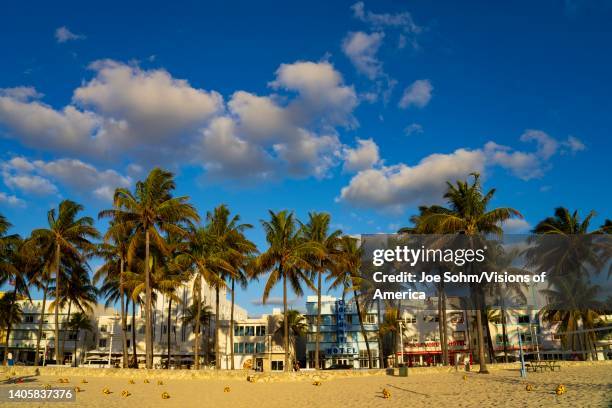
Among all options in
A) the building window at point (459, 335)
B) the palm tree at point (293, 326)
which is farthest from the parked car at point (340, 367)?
the building window at point (459, 335)

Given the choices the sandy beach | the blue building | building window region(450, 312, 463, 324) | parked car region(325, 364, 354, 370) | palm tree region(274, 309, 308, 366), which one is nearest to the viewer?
the sandy beach

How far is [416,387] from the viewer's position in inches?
948

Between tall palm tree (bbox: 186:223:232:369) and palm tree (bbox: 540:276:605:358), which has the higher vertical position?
tall palm tree (bbox: 186:223:232:369)

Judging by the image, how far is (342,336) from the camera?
66.6 m

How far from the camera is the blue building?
66.3m

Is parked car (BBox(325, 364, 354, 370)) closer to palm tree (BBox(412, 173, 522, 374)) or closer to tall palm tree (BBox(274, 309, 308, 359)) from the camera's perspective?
tall palm tree (BBox(274, 309, 308, 359))

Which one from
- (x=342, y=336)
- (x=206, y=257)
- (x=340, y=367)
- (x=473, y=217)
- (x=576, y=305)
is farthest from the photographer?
(x=342, y=336)

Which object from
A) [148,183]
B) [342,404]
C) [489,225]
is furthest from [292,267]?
[342,404]

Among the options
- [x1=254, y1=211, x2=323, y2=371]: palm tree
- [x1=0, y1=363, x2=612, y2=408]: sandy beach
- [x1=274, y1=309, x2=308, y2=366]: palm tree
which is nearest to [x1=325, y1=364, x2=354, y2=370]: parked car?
[x1=274, y1=309, x2=308, y2=366]: palm tree

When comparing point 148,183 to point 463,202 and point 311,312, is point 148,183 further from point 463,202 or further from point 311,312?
point 311,312

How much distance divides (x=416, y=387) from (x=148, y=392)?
12.9 m

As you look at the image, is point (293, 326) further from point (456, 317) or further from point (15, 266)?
point (15, 266)

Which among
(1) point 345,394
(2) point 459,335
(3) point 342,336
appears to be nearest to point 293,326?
(3) point 342,336

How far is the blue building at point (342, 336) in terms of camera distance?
66312 millimetres
